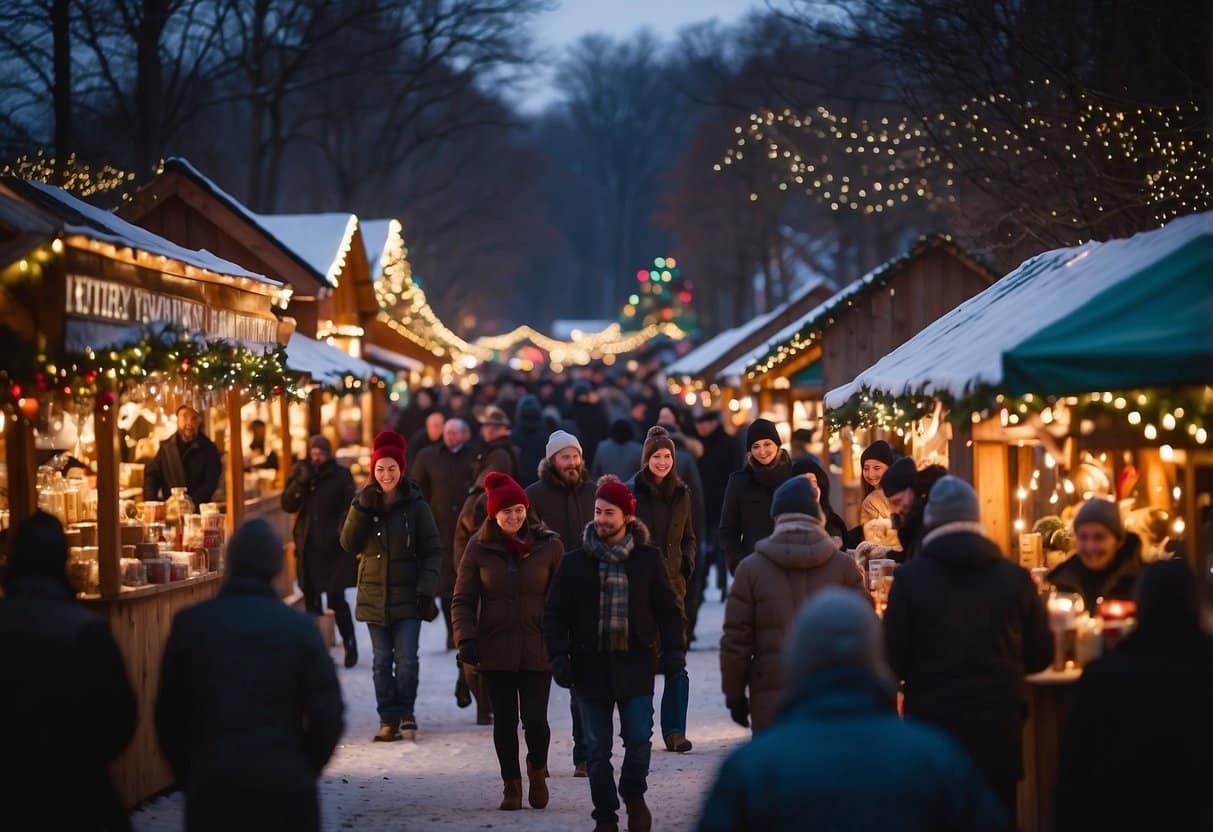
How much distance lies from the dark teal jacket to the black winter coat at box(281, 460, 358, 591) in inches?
403

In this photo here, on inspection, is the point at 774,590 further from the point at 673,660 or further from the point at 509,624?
the point at 509,624

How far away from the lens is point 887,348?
19188 mm

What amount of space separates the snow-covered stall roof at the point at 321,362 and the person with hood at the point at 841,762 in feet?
42.6

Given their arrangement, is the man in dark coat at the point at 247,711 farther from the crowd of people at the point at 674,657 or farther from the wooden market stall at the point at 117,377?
the wooden market stall at the point at 117,377

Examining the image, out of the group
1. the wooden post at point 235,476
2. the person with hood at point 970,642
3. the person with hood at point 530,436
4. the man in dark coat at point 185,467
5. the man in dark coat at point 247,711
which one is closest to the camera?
the man in dark coat at point 247,711

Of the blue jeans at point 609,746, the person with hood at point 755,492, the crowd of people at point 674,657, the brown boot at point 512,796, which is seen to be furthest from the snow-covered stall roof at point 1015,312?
the brown boot at point 512,796

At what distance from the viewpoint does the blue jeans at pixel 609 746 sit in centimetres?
848

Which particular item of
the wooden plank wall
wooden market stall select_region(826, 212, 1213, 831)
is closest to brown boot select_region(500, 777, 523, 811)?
the wooden plank wall

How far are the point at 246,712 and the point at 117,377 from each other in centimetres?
340

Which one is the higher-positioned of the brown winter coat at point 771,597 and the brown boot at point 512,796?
the brown winter coat at point 771,597

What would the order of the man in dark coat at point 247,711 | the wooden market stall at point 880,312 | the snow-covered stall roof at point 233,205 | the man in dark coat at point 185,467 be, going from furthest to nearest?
the snow-covered stall roof at point 233,205 < the wooden market stall at point 880,312 < the man in dark coat at point 185,467 < the man in dark coat at point 247,711

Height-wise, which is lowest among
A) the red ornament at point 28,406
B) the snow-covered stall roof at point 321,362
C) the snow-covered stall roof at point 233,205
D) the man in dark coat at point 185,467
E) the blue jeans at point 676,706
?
the blue jeans at point 676,706

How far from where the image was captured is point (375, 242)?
3275 centimetres

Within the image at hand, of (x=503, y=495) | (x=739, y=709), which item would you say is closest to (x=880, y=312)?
(x=503, y=495)
